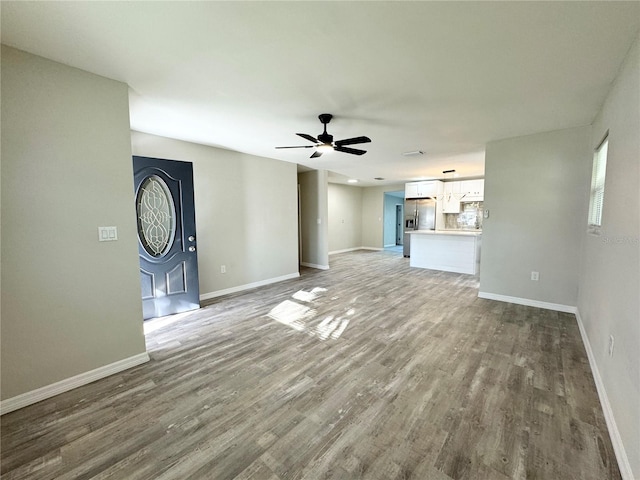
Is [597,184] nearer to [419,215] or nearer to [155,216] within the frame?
[419,215]

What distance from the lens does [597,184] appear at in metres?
3.03

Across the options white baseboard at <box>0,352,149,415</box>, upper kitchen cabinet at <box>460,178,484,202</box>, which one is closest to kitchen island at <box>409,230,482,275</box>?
upper kitchen cabinet at <box>460,178,484,202</box>

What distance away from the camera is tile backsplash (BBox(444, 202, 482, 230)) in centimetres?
770

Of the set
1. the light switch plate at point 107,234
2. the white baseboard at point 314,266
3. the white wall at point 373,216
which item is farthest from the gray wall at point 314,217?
the light switch plate at point 107,234

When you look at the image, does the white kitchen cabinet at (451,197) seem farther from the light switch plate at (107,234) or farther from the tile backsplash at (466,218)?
the light switch plate at (107,234)

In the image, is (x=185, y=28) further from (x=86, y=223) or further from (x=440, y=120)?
(x=440, y=120)

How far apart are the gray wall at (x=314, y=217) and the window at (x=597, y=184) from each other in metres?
4.66

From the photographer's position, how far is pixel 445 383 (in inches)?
84.4

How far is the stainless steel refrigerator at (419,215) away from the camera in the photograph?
26.5 feet

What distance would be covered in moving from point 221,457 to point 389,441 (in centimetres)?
98

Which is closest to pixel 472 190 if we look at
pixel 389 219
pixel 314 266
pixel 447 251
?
pixel 447 251

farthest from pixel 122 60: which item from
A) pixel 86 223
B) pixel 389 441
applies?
pixel 389 441

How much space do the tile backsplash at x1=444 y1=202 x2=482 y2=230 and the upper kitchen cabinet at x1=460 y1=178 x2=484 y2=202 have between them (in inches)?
12.3

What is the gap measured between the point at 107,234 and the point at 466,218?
8.42 meters
